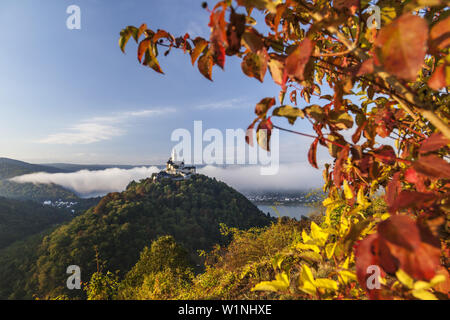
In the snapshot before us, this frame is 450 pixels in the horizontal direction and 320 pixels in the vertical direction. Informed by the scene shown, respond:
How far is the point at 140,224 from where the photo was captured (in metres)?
22.7

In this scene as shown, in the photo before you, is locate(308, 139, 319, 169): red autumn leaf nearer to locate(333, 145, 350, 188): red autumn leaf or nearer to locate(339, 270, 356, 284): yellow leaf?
locate(333, 145, 350, 188): red autumn leaf

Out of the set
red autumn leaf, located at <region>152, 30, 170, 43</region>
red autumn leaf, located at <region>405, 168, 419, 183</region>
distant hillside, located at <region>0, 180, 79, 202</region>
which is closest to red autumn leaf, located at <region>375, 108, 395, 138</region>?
red autumn leaf, located at <region>405, 168, 419, 183</region>

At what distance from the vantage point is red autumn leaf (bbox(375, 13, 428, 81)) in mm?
270

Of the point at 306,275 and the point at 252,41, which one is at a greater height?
the point at 252,41

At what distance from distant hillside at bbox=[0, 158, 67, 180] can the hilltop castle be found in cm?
3533

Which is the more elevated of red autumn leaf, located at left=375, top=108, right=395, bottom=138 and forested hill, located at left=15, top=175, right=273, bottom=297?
red autumn leaf, located at left=375, top=108, right=395, bottom=138

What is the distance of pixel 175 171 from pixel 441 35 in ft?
122

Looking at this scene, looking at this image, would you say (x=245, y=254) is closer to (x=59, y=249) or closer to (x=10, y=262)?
(x=59, y=249)

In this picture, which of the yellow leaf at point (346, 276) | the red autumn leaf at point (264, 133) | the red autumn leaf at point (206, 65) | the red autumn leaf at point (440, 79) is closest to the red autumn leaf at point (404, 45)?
the red autumn leaf at point (440, 79)

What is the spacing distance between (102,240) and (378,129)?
2350cm

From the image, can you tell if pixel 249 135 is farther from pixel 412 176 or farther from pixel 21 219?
pixel 21 219

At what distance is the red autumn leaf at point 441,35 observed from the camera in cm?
32

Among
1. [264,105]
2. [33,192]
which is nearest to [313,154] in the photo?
[264,105]

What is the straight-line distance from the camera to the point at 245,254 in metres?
3.65
